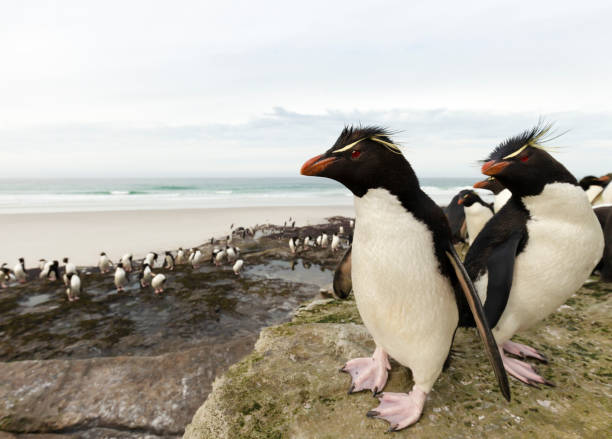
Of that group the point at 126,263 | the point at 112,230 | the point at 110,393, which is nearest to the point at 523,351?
the point at 110,393

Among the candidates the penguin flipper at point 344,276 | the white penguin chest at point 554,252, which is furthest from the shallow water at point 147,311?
the white penguin chest at point 554,252

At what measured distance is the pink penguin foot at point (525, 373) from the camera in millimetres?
2072

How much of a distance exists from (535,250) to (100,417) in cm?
397

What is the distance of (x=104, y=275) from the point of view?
35.1ft

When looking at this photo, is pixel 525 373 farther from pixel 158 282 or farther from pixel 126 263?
pixel 126 263

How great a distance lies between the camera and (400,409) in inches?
74.0

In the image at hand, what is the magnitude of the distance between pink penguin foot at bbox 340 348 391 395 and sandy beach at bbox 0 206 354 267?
545 inches

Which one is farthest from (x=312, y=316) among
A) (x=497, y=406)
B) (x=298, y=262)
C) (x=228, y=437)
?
(x=298, y=262)

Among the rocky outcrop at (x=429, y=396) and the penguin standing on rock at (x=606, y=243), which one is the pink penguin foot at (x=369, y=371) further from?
the penguin standing on rock at (x=606, y=243)

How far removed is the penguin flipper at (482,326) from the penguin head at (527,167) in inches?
25.6

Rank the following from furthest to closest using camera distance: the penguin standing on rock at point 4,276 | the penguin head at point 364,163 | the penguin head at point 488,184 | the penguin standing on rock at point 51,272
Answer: the penguin standing on rock at point 51,272, the penguin standing on rock at point 4,276, the penguin head at point 488,184, the penguin head at point 364,163

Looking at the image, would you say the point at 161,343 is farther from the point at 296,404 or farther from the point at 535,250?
the point at 535,250

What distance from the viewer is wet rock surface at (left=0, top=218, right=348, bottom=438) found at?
3.07 metres

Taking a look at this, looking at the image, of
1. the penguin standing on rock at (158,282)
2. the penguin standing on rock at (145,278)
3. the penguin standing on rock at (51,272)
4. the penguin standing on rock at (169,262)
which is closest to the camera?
the penguin standing on rock at (158,282)
